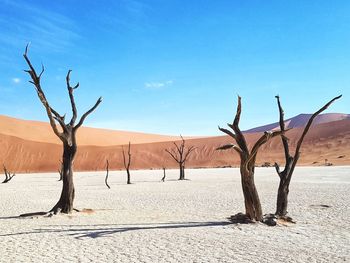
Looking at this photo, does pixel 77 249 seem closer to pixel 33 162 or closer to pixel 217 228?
pixel 217 228

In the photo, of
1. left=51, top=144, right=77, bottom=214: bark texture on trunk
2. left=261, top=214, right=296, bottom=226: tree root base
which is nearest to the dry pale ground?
left=261, top=214, right=296, bottom=226: tree root base

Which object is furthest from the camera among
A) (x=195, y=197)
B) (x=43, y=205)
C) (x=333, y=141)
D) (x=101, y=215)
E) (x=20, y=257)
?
(x=333, y=141)

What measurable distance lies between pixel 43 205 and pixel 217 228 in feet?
30.0

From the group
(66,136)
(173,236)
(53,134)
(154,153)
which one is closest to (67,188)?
(66,136)

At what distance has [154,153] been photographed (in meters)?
82.5

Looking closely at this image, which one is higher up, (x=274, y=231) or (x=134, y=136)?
(x=134, y=136)

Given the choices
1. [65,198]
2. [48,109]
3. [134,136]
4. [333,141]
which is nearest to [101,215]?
[65,198]

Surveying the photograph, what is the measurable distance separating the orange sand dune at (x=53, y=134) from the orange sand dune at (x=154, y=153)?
1759 centimetres

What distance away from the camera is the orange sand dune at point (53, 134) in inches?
4122

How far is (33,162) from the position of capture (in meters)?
76.2

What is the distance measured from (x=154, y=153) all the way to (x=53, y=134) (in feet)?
128

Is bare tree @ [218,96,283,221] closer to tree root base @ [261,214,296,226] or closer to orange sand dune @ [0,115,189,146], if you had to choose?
tree root base @ [261,214,296,226]

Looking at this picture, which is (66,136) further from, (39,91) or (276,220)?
(276,220)

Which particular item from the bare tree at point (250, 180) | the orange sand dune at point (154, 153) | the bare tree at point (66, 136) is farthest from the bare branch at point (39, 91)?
the orange sand dune at point (154, 153)
